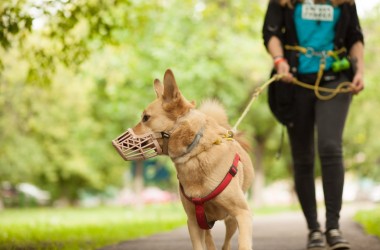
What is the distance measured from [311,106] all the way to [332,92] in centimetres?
31

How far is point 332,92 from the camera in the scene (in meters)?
6.18

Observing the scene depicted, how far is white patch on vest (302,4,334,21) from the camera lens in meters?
6.25

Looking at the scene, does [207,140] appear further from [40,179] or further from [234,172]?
[40,179]

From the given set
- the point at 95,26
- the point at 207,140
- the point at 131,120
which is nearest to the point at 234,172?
the point at 207,140

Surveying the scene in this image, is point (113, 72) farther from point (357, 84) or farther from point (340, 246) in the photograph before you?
point (340, 246)

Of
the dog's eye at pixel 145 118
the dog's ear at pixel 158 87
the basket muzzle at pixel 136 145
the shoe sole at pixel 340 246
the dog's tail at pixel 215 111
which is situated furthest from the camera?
the shoe sole at pixel 340 246

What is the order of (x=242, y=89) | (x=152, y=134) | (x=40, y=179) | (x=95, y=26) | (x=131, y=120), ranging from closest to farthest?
(x=152, y=134) → (x=95, y=26) → (x=242, y=89) → (x=131, y=120) → (x=40, y=179)

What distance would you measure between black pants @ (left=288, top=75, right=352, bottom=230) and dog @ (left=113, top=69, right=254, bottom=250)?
1.69 m

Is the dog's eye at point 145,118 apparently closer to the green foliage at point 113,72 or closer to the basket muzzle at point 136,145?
the basket muzzle at point 136,145

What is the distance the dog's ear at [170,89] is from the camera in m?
4.46

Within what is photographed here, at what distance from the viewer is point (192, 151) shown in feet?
14.8

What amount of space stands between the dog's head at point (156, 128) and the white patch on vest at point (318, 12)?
227cm

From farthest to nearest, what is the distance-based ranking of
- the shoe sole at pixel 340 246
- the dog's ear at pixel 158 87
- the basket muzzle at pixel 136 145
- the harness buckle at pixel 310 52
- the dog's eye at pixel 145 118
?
the harness buckle at pixel 310 52, the shoe sole at pixel 340 246, the dog's ear at pixel 158 87, the dog's eye at pixel 145 118, the basket muzzle at pixel 136 145

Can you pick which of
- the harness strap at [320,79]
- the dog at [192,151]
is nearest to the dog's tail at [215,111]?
the dog at [192,151]
